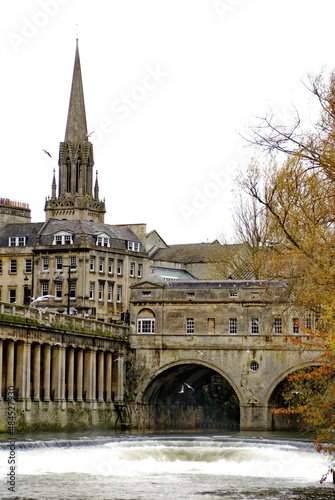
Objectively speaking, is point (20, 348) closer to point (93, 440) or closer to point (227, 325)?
point (93, 440)

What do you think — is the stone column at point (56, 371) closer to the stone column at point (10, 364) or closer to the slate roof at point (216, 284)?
the stone column at point (10, 364)

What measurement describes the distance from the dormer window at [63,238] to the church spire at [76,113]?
2973 centimetres

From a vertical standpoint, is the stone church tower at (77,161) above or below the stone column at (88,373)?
above

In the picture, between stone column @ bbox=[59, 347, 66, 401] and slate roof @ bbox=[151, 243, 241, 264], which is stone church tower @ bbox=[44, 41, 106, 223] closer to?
slate roof @ bbox=[151, 243, 241, 264]

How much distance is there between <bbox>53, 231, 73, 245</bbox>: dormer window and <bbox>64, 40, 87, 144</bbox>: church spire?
97.5 ft

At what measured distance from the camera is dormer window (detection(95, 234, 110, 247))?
120875 mm

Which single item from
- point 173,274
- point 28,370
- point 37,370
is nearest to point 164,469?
point 28,370

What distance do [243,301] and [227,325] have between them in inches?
93.6

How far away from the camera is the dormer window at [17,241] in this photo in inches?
4811

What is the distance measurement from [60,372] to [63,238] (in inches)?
1397

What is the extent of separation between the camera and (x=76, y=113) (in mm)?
147500

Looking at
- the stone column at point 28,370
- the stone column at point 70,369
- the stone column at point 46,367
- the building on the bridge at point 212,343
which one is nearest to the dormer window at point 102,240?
the building on the bridge at point 212,343

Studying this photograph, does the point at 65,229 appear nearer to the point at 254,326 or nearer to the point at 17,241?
the point at 17,241

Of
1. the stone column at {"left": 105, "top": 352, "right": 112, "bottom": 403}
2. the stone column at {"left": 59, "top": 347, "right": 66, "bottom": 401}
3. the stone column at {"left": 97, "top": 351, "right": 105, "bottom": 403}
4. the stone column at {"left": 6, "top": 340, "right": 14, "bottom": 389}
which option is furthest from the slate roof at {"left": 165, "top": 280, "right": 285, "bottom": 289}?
the stone column at {"left": 6, "top": 340, "right": 14, "bottom": 389}
